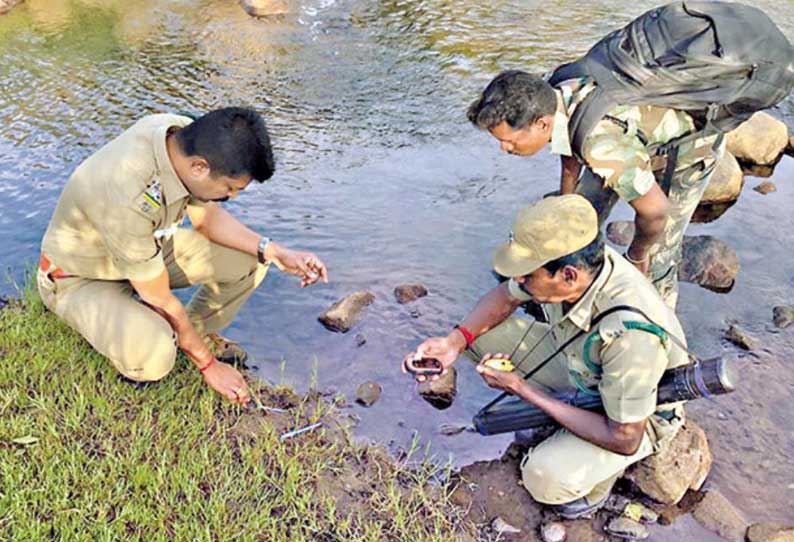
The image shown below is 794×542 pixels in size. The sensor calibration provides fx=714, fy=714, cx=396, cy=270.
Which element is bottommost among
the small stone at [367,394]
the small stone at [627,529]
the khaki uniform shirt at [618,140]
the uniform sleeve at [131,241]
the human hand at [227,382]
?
the small stone at [367,394]

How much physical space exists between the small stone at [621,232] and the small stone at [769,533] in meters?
2.56

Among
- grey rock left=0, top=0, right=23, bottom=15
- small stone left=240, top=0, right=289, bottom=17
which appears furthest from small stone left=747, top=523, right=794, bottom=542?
grey rock left=0, top=0, right=23, bottom=15

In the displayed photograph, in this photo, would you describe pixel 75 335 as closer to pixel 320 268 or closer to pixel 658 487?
pixel 320 268

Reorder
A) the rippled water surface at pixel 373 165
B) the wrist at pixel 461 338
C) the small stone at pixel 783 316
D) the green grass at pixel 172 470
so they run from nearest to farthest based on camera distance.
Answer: the green grass at pixel 172 470 → the wrist at pixel 461 338 → the rippled water surface at pixel 373 165 → the small stone at pixel 783 316

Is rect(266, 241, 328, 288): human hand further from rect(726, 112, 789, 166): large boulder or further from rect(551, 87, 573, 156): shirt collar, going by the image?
rect(726, 112, 789, 166): large boulder

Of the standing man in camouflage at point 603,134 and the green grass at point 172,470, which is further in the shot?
the standing man in camouflage at point 603,134

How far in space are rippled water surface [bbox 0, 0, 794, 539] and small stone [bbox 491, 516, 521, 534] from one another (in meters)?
0.47

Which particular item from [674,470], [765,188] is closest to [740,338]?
[674,470]

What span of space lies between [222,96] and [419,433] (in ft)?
18.3

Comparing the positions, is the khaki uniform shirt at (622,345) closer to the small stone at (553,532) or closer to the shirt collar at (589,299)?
Answer: the shirt collar at (589,299)

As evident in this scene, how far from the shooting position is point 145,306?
3.80 metres

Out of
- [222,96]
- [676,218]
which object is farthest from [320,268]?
[222,96]

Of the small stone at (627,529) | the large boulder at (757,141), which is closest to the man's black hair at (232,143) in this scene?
the small stone at (627,529)

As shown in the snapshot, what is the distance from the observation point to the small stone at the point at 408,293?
Answer: 5.04 m
